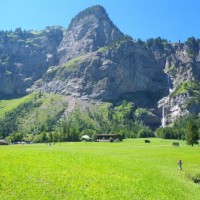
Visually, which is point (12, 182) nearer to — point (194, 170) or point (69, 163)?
point (69, 163)

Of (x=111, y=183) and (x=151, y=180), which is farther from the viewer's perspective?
(x=151, y=180)

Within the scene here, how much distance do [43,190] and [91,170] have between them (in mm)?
9961

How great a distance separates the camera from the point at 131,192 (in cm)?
3344

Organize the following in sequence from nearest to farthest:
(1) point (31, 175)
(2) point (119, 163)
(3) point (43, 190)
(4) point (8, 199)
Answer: (4) point (8, 199) < (3) point (43, 190) < (1) point (31, 175) < (2) point (119, 163)

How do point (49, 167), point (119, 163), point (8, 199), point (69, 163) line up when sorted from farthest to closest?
point (119, 163), point (69, 163), point (49, 167), point (8, 199)

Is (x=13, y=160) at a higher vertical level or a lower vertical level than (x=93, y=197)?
higher

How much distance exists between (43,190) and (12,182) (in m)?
3.11

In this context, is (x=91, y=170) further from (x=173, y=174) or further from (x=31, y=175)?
(x=173, y=174)

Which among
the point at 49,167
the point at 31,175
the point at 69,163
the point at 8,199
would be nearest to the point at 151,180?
the point at 69,163

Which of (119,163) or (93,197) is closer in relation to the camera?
(93,197)

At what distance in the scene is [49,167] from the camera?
36719mm

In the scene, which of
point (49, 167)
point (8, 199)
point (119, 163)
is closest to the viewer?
point (8, 199)

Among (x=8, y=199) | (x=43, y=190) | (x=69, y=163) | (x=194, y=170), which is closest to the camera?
(x=8, y=199)

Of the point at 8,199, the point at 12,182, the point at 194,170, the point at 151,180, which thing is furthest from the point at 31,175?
the point at 194,170
